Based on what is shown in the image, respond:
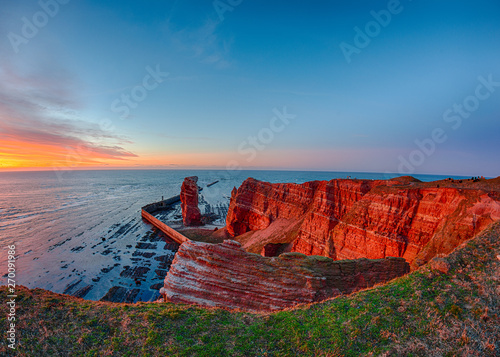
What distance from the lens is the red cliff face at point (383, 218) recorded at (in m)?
15.2

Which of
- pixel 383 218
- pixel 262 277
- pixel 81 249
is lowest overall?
pixel 81 249

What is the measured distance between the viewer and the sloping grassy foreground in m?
7.16

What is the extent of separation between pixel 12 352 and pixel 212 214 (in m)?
56.1

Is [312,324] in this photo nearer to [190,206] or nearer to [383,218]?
[383,218]

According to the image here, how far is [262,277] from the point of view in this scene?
45.5 feet

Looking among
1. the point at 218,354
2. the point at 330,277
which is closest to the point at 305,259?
the point at 330,277

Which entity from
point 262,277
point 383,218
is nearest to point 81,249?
point 262,277

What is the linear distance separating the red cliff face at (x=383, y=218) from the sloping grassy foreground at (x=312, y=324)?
520 centimetres

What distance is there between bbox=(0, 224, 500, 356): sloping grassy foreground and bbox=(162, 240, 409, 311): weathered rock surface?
10.8ft

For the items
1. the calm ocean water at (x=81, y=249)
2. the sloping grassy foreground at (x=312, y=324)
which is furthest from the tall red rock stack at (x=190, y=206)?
the sloping grassy foreground at (x=312, y=324)

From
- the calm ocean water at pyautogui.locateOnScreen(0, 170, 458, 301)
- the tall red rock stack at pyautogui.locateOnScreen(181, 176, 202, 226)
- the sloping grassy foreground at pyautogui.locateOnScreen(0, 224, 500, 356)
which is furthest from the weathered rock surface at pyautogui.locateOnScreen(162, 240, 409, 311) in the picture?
the tall red rock stack at pyautogui.locateOnScreen(181, 176, 202, 226)

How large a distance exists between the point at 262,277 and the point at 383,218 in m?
14.5

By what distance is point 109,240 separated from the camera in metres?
40.9

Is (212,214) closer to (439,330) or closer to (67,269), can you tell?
(67,269)
